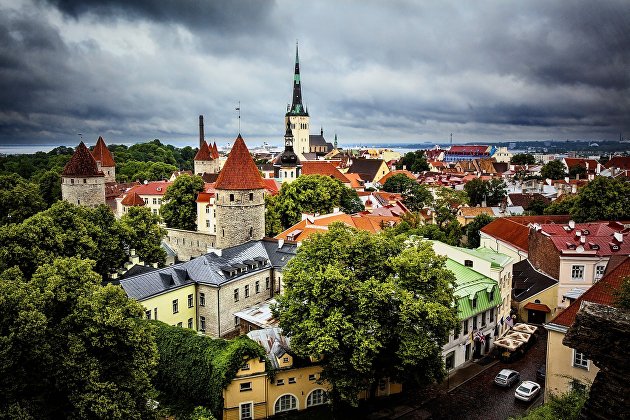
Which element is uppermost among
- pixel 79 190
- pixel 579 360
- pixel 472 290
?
pixel 79 190

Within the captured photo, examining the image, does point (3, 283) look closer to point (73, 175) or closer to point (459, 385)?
point (459, 385)

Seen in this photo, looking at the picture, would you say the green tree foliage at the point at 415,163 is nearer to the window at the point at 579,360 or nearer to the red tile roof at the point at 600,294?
the red tile roof at the point at 600,294

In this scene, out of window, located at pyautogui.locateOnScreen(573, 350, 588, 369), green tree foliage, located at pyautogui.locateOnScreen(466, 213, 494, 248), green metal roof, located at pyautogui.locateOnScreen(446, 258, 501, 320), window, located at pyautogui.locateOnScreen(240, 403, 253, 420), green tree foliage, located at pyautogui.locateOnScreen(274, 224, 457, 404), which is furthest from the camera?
green tree foliage, located at pyautogui.locateOnScreen(466, 213, 494, 248)

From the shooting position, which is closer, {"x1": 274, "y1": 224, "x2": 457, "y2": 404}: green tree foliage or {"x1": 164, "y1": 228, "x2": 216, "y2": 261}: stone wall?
{"x1": 274, "y1": 224, "x2": 457, "y2": 404}: green tree foliage

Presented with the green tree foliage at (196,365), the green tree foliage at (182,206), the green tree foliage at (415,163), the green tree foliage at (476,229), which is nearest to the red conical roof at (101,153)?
the green tree foliage at (182,206)

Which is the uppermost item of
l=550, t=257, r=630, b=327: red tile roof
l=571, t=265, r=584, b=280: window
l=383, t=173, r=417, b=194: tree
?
l=383, t=173, r=417, b=194: tree

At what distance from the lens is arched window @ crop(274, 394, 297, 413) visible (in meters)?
22.1

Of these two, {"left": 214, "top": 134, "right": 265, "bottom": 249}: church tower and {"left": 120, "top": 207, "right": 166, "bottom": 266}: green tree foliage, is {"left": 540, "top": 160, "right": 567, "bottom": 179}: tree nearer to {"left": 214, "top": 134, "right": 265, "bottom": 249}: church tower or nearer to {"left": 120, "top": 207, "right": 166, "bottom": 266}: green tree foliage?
{"left": 214, "top": 134, "right": 265, "bottom": 249}: church tower

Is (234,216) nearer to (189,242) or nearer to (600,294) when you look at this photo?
(189,242)

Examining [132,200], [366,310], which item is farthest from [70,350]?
[132,200]

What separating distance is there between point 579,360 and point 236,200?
25.2 meters

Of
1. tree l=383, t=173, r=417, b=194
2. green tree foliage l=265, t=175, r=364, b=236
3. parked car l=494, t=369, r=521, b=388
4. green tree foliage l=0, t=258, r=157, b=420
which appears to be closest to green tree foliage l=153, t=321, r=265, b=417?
green tree foliage l=0, t=258, r=157, b=420

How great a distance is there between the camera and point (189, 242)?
44562 millimetres

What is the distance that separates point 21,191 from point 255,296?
33393mm
